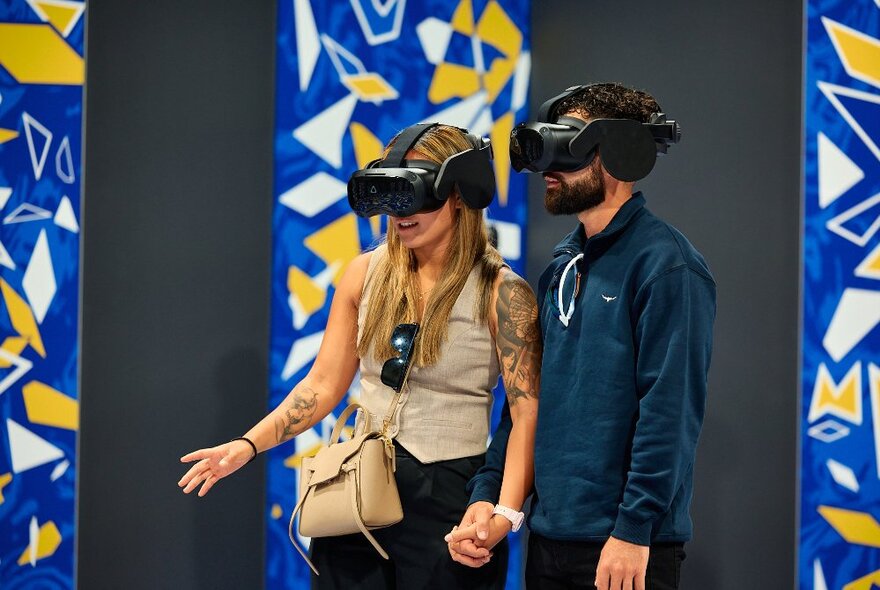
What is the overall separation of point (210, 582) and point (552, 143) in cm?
217

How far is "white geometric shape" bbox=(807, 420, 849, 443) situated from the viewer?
2.96 m

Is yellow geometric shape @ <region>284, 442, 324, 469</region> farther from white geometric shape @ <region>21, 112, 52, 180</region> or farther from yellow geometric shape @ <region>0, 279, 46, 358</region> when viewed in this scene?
white geometric shape @ <region>21, 112, 52, 180</region>

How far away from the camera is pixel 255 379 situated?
3.41 metres

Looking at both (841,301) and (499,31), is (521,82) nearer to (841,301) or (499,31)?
(499,31)

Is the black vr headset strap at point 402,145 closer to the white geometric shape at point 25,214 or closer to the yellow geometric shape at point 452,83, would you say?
the yellow geometric shape at point 452,83

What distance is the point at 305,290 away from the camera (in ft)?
11.0

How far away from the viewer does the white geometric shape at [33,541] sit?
3145 mm

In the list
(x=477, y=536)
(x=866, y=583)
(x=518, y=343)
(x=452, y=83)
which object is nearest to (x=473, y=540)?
(x=477, y=536)

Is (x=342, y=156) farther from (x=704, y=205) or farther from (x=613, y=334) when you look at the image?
(x=613, y=334)

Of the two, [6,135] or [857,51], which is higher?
[857,51]

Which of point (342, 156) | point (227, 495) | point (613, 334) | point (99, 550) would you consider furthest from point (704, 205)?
point (99, 550)

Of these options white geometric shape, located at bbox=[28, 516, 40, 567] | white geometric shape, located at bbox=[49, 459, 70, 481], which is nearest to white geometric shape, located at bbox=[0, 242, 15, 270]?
white geometric shape, located at bbox=[49, 459, 70, 481]

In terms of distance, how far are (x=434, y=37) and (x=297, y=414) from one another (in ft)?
5.57

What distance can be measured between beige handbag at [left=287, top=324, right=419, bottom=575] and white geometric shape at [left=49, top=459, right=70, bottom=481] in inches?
55.9
